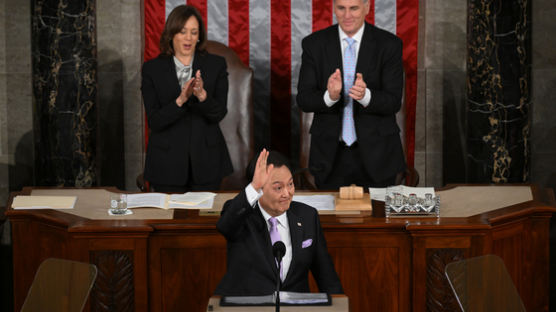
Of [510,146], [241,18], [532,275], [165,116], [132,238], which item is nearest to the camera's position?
[132,238]

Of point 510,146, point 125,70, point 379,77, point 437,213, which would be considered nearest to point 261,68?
point 125,70

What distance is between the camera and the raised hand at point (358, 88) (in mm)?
4395

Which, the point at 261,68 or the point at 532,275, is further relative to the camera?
the point at 261,68

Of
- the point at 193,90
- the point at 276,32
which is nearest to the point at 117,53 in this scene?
the point at 276,32

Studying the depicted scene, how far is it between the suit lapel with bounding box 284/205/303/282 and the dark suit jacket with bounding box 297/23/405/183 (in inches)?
59.6

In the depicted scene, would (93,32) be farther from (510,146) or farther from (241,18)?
(510,146)

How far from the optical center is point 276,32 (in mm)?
6070

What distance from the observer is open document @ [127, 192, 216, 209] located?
4.14 meters

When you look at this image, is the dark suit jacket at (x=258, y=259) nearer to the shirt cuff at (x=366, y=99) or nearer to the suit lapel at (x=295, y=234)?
the suit lapel at (x=295, y=234)

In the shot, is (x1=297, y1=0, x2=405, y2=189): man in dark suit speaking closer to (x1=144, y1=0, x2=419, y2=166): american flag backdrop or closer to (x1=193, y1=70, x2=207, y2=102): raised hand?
(x1=193, y1=70, x2=207, y2=102): raised hand

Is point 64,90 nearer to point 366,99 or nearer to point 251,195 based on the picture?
point 366,99

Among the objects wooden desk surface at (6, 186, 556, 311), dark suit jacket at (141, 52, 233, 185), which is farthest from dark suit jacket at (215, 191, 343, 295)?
dark suit jacket at (141, 52, 233, 185)

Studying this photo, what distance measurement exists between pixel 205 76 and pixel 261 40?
1.40 meters

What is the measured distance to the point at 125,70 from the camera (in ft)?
20.3
